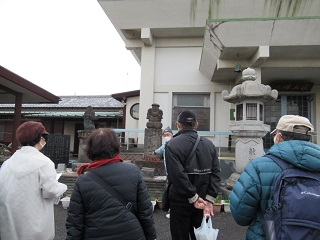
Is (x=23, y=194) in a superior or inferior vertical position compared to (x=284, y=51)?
inferior

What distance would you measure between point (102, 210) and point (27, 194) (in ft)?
2.99

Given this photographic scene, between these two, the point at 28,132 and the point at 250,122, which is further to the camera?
the point at 250,122

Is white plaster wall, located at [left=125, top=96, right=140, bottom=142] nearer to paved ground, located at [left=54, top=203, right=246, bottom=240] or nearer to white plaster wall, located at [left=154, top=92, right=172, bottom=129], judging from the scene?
white plaster wall, located at [left=154, top=92, right=172, bottom=129]

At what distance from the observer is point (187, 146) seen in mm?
2865

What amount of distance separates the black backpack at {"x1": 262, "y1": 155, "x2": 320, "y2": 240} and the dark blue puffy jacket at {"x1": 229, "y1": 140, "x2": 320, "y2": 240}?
0.06 meters

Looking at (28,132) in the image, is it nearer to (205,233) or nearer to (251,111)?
(205,233)

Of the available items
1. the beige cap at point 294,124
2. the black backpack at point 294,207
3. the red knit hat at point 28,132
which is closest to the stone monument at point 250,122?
the beige cap at point 294,124

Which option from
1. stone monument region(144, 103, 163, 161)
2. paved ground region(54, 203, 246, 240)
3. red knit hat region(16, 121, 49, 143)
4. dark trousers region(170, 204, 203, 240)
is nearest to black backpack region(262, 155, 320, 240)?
dark trousers region(170, 204, 203, 240)

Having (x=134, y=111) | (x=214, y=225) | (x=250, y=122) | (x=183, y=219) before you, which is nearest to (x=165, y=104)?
(x=134, y=111)

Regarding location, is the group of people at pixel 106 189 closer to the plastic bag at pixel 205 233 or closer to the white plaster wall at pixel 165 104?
the plastic bag at pixel 205 233

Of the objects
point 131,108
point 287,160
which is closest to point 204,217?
point 287,160

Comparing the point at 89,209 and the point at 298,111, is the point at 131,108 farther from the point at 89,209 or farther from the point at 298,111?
the point at 89,209

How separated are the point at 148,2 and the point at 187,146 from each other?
8495mm

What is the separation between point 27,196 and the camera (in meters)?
2.24
